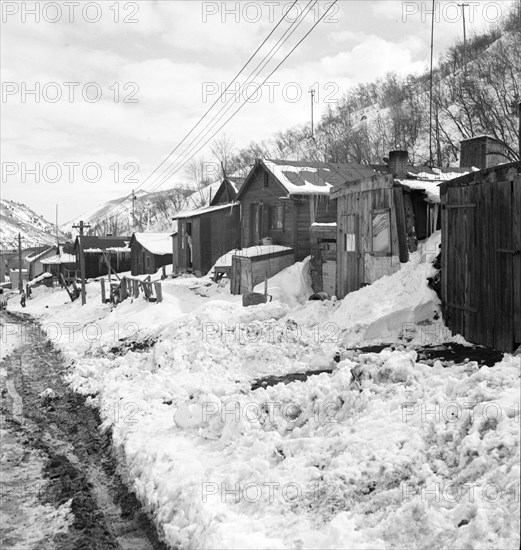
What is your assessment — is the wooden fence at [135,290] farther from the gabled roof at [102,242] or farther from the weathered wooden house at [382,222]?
the gabled roof at [102,242]

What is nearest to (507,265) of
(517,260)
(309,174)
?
(517,260)

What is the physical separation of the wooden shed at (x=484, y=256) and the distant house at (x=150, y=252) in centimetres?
3126

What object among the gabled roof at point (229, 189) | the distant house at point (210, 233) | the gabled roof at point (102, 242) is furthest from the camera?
the gabled roof at point (102, 242)

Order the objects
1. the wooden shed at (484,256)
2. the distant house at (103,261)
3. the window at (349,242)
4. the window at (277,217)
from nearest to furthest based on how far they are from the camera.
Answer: the wooden shed at (484,256)
the window at (349,242)
the window at (277,217)
the distant house at (103,261)

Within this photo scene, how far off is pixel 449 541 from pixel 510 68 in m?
42.0

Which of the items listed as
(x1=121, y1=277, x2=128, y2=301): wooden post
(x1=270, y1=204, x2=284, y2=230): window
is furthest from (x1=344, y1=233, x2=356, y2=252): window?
(x1=121, y1=277, x2=128, y2=301): wooden post

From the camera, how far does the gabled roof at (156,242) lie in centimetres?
4031

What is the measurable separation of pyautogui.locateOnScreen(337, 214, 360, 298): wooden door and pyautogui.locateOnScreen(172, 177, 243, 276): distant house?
1397cm

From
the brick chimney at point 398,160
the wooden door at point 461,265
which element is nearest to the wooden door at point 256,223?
the brick chimney at point 398,160

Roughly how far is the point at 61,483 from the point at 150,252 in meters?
34.2

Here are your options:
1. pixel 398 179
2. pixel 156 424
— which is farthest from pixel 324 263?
pixel 156 424

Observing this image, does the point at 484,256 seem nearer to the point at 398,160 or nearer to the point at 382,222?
the point at 382,222

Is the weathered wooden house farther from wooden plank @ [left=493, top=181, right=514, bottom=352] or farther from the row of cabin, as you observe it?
wooden plank @ [left=493, top=181, right=514, bottom=352]

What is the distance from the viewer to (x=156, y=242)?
139 feet
